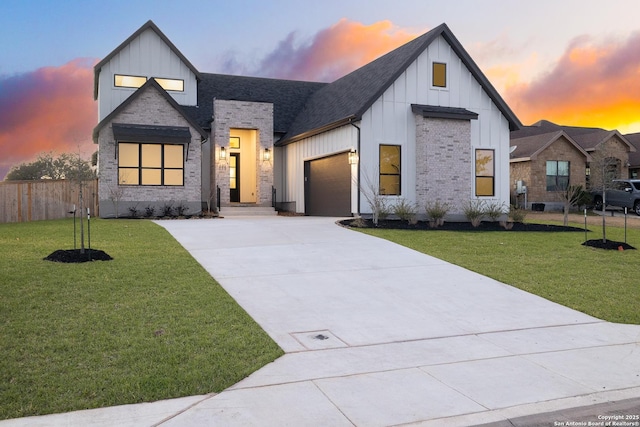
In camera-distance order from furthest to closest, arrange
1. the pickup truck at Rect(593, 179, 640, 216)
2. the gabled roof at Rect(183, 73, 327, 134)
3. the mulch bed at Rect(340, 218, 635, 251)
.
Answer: the pickup truck at Rect(593, 179, 640, 216), the gabled roof at Rect(183, 73, 327, 134), the mulch bed at Rect(340, 218, 635, 251)

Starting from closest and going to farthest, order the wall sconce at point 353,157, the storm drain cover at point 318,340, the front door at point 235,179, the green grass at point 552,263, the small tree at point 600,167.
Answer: the storm drain cover at point 318,340 → the green grass at point 552,263 → the wall sconce at point 353,157 → the front door at point 235,179 → the small tree at point 600,167

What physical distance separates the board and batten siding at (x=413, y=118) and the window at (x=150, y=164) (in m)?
8.15

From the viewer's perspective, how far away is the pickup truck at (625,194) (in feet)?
91.0

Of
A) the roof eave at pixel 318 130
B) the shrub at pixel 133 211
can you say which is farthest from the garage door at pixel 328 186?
the shrub at pixel 133 211

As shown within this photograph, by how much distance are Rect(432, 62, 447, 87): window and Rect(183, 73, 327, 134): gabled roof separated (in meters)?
8.92

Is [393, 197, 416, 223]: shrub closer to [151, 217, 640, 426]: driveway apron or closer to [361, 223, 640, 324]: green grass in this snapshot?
[361, 223, 640, 324]: green grass

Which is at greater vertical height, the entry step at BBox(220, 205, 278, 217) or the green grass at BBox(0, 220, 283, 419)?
the entry step at BBox(220, 205, 278, 217)

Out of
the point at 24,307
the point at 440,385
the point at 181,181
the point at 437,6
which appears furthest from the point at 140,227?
the point at 437,6

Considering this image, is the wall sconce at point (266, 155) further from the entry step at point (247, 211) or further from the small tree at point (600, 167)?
the small tree at point (600, 167)

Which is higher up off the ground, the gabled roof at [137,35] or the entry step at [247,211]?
the gabled roof at [137,35]

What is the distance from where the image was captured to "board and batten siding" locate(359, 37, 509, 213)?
1927 cm

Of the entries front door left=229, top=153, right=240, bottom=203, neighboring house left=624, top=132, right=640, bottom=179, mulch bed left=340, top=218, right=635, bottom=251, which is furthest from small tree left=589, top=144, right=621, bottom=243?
front door left=229, top=153, right=240, bottom=203

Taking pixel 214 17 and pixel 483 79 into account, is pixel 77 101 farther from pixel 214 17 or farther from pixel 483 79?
pixel 483 79

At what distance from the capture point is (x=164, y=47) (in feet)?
84.2
